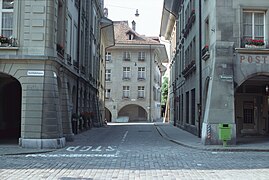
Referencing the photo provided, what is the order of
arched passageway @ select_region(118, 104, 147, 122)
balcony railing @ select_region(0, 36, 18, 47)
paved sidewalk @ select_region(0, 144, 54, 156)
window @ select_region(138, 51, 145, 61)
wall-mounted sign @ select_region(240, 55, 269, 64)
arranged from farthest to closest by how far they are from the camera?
arched passageway @ select_region(118, 104, 147, 122) < window @ select_region(138, 51, 145, 61) < wall-mounted sign @ select_region(240, 55, 269, 64) < balcony railing @ select_region(0, 36, 18, 47) < paved sidewalk @ select_region(0, 144, 54, 156)

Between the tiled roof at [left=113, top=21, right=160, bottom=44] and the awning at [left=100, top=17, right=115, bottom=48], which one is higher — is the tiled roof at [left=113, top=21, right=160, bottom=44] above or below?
above

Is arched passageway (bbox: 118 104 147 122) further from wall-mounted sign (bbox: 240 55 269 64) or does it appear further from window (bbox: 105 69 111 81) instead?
wall-mounted sign (bbox: 240 55 269 64)

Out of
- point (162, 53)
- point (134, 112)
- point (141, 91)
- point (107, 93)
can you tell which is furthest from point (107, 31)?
point (162, 53)

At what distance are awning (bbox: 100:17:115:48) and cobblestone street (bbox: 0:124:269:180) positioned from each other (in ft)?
96.6

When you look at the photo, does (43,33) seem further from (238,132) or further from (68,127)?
(238,132)

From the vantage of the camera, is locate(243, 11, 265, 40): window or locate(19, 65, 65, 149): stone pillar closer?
locate(19, 65, 65, 149): stone pillar

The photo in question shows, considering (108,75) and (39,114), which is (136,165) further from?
(108,75)

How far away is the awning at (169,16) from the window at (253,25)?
60.1 feet

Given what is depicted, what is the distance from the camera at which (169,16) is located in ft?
Result: 157

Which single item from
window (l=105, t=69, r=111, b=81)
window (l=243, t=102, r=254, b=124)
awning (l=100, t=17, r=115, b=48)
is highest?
awning (l=100, t=17, r=115, b=48)

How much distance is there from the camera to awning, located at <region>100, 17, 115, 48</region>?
4397 centimetres

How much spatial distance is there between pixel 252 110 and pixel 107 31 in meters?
25.6

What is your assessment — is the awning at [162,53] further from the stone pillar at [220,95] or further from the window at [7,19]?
the window at [7,19]

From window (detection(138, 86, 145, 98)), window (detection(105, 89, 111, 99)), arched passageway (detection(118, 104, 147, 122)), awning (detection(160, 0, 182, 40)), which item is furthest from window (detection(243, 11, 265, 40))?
arched passageway (detection(118, 104, 147, 122))
